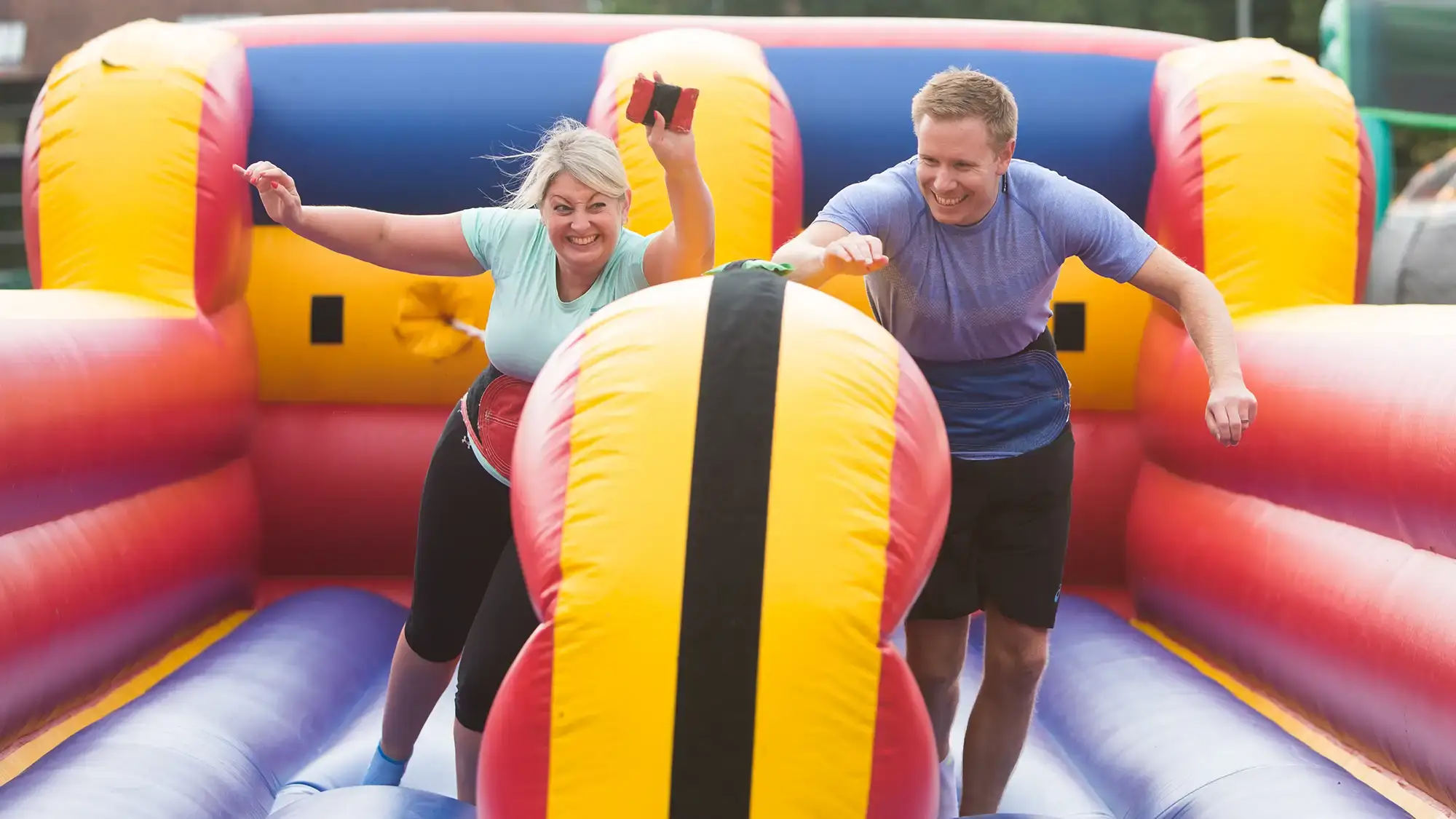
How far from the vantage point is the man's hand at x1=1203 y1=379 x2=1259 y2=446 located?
1793 mm

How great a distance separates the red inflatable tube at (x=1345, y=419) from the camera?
206cm

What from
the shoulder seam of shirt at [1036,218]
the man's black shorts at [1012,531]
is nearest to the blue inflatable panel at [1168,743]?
the man's black shorts at [1012,531]

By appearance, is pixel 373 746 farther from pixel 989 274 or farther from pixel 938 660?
pixel 989 274

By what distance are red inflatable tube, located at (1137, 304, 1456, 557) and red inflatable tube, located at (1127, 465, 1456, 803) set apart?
52 mm

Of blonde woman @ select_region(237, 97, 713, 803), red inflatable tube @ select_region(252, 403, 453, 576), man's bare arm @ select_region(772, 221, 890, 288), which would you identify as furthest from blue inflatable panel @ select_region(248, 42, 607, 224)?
man's bare arm @ select_region(772, 221, 890, 288)

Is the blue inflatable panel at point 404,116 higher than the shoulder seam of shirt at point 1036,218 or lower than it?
higher

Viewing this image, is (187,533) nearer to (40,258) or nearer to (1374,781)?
(40,258)

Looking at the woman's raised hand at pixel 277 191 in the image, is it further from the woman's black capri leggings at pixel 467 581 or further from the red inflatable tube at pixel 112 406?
the red inflatable tube at pixel 112 406

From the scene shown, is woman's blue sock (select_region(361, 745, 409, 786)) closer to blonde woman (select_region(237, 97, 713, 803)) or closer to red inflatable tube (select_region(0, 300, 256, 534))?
blonde woman (select_region(237, 97, 713, 803))

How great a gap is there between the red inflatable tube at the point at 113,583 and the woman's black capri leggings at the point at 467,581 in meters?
0.65

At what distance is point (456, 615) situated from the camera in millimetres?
2055

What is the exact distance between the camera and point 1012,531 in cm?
204

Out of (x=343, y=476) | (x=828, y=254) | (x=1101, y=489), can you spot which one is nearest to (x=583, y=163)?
(x=828, y=254)

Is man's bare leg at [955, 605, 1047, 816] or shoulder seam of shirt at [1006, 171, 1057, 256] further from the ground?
shoulder seam of shirt at [1006, 171, 1057, 256]
